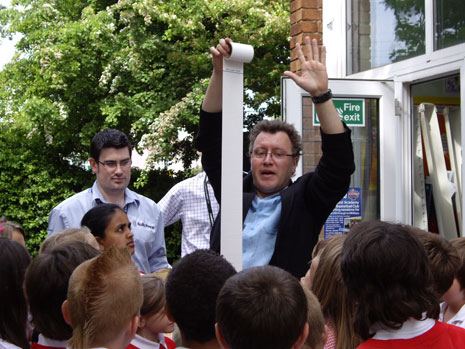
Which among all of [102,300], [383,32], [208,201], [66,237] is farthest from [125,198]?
[383,32]

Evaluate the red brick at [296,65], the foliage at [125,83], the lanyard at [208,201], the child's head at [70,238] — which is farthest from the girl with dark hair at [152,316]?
the foliage at [125,83]

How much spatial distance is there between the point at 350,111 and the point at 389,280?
11.0ft

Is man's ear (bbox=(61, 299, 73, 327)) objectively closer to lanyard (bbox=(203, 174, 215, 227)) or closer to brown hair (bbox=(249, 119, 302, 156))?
brown hair (bbox=(249, 119, 302, 156))

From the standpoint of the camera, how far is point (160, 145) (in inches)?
492

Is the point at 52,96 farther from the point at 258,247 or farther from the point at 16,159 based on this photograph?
the point at 258,247

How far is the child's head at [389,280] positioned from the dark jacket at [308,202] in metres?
0.55

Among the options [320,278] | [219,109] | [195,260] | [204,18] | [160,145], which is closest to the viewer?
[195,260]

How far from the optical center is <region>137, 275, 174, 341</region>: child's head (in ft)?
8.13

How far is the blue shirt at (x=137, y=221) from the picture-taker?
341 centimetres

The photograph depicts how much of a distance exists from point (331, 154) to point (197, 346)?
3.25ft

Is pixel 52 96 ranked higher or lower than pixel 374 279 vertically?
higher

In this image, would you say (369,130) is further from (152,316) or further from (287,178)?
(152,316)

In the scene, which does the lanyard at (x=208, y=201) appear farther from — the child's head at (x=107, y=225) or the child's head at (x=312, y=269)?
the child's head at (x=312, y=269)

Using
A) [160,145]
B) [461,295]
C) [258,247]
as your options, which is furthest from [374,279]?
[160,145]
